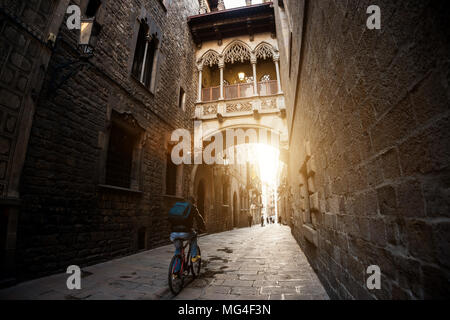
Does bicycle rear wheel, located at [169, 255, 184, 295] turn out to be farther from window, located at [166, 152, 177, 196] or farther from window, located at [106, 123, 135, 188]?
window, located at [166, 152, 177, 196]

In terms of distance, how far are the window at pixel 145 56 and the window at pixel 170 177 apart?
10.2 ft

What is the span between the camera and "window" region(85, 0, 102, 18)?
18.6 ft

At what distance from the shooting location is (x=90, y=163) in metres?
5.13

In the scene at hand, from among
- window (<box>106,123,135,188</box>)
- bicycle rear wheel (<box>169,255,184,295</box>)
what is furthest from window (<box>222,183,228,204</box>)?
bicycle rear wheel (<box>169,255,184,295</box>)

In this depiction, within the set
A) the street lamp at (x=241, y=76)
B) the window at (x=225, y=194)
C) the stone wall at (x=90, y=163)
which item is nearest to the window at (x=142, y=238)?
the stone wall at (x=90, y=163)

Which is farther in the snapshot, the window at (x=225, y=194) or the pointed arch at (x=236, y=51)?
the window at (x=225, y=194)

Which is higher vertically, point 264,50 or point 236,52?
point 236,52

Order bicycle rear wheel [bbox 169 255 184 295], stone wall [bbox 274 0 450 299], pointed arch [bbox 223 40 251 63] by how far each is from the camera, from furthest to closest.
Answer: pointed arch [bbox 223 40 251 63], bicycle rear wheel [bbox 169 255 184 295], stone wall [bbox 274 0 450 299]

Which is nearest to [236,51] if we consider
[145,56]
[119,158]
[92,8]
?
[145,56]

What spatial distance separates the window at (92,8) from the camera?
5677 mm

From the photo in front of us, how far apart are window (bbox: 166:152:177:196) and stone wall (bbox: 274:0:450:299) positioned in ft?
25.7

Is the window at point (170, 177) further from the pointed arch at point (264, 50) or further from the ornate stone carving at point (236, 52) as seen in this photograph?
the pointed arch at point (264, 50)

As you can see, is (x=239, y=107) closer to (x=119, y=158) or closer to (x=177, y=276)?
(x=119, y=158)

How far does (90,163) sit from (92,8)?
430 centimetres
